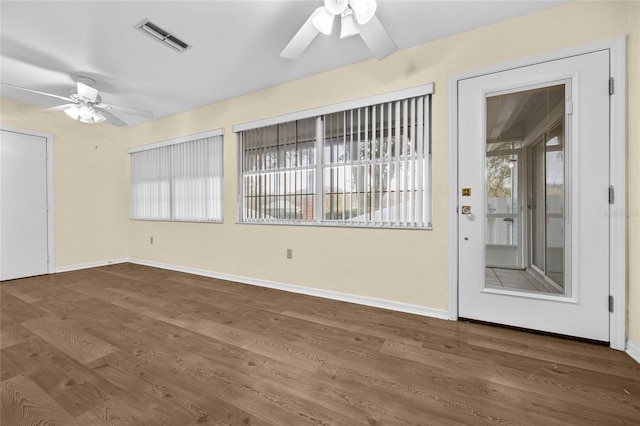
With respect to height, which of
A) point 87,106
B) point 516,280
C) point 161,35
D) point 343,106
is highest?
point 161,35

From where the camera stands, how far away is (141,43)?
2680mm

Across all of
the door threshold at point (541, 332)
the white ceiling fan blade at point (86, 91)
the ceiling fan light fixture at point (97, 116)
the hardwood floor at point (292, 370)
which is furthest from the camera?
the ceiling fan light fixture at point (97, 116)

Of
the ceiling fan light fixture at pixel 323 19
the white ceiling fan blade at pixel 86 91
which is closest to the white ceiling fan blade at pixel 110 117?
the white ceiling fan blade at pixel 86 91

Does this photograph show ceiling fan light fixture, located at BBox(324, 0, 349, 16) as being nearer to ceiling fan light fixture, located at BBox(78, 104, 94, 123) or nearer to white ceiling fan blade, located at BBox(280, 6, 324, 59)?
white ceiling fan blade, located at BBox(280, 6, 324, 59)

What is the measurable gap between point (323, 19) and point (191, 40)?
147 cm

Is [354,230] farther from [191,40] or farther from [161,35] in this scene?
[161,35]

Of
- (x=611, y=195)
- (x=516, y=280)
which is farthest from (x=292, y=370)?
(x=611, y=195)

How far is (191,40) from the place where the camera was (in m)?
2.64

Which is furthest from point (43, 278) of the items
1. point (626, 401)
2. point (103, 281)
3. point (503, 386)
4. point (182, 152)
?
point (626, 401)

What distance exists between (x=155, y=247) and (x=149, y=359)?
11.8 ft

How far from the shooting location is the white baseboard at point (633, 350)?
1.84 metres

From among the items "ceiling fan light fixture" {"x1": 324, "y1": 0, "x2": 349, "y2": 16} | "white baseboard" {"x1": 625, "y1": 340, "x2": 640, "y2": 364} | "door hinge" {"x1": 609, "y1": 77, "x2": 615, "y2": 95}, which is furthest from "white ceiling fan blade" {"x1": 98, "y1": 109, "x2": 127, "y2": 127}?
"white baseboard" {"x1": 625, "y1": 340, "x2": 640, "y2": 364}

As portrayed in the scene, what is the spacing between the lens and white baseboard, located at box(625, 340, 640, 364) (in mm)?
1845

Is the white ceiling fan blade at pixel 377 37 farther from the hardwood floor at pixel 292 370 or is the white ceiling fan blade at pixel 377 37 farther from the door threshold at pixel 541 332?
the door threshold at pixel 541 332
